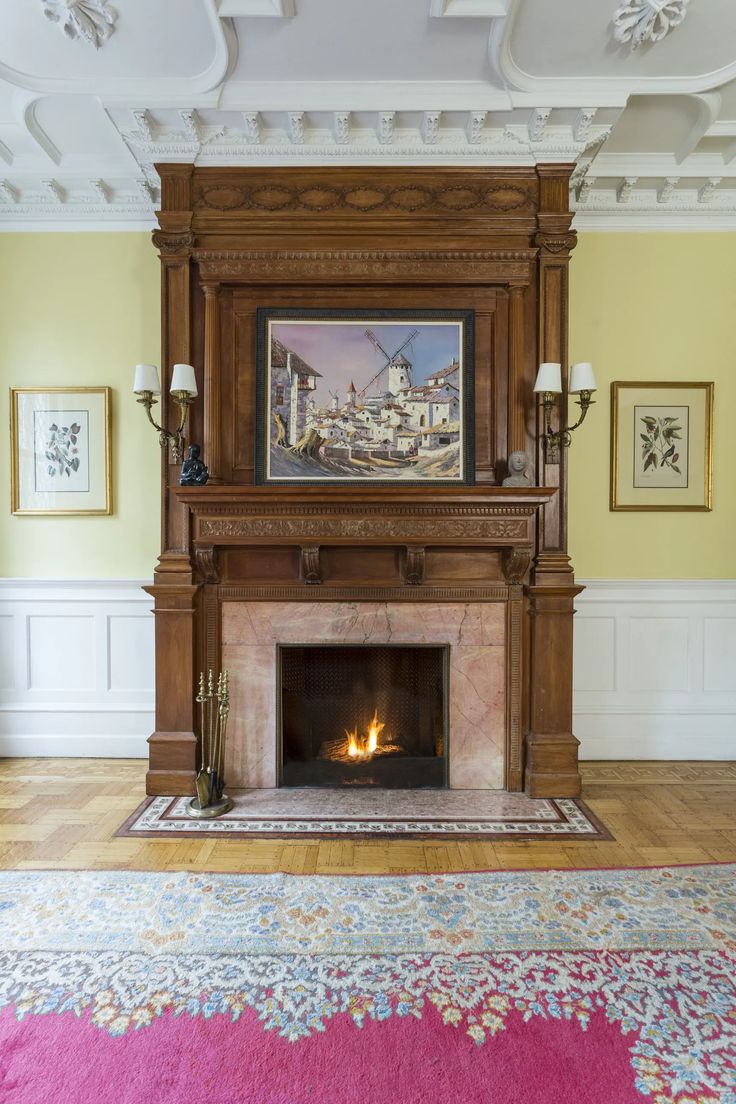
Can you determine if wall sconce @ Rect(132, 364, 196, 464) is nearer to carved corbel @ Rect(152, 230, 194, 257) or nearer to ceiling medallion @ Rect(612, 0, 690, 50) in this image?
carved corbel @ Rect(152, 230, 194, 257)

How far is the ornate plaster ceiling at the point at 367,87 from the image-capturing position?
8.50ft

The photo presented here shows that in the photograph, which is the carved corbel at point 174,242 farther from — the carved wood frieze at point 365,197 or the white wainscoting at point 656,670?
the white wainscoting at point 656,670

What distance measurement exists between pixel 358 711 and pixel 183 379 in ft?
6.35

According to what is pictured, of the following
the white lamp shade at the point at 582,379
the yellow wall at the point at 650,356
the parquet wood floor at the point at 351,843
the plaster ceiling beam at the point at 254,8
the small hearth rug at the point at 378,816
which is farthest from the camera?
the yellow wall at the point at 650,356

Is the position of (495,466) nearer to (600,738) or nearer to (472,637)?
(472,637)

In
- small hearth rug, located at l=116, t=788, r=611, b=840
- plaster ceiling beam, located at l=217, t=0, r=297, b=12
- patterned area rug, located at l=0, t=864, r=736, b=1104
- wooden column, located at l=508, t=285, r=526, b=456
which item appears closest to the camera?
patterned area rug, located at l=0, t=864, r=736, b=1104

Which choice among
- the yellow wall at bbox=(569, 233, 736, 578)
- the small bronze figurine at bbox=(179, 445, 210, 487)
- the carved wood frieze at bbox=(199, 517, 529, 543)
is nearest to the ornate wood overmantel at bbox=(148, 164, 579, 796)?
the carved wood frieze at bbox=(199, 517, 529, 543)

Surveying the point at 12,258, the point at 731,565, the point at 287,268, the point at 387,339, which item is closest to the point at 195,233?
the point at 287,268

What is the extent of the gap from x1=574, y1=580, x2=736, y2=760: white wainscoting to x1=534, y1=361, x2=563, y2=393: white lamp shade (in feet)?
4.26

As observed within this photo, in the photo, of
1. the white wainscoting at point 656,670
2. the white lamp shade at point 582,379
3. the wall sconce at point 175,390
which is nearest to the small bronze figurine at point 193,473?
the wall sconce at point 175,390

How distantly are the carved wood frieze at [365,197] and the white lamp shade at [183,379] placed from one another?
86cm

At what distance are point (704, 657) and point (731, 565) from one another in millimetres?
578

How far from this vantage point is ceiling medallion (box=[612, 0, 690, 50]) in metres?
2.52

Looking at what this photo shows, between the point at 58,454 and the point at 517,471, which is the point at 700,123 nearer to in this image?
the point at 517,471
